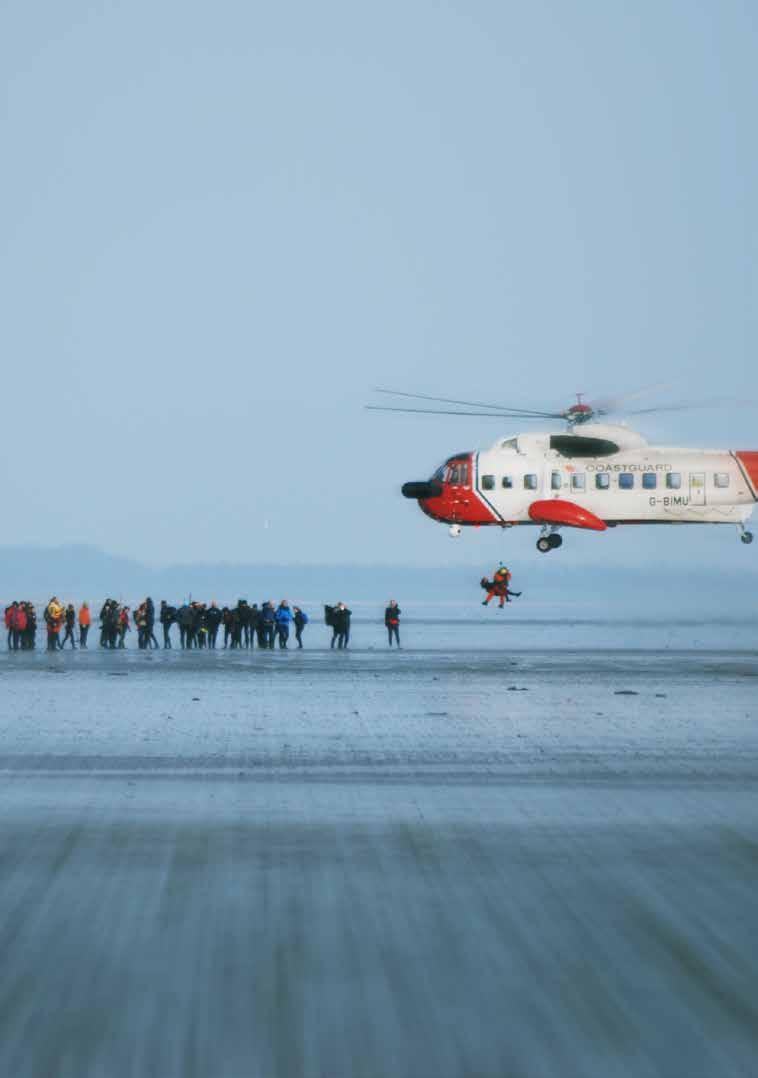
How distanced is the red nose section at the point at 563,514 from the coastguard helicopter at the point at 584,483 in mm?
32

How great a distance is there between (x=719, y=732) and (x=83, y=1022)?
16986 mm

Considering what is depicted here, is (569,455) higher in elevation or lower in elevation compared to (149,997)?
higher

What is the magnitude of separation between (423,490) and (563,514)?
4.60m

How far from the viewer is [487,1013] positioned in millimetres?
8453

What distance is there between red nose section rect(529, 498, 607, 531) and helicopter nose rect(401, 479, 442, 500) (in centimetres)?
310

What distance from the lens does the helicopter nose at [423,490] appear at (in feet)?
180

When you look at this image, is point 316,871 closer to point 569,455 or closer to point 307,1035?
point 307,1035

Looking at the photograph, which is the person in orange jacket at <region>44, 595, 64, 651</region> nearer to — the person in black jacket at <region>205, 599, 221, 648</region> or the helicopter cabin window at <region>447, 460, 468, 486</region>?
the person in black jacket at <region>205, 599, 221, 648</region>

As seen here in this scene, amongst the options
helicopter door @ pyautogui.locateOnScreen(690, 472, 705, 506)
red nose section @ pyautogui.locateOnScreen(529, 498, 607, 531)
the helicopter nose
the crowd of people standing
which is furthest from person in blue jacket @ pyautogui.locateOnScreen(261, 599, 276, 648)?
helicopter door @ pyautogui.locateOnScreen(690, 472, 705, 506)

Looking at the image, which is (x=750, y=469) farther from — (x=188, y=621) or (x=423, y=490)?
(x=188, y=621)

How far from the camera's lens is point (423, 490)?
55.0 meters

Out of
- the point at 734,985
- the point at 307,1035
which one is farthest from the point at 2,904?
the point at 734,985

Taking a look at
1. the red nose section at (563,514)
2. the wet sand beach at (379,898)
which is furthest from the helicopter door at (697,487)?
the wet sand beach at (379,898)

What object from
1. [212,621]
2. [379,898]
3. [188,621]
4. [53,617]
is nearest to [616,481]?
[212,621]
